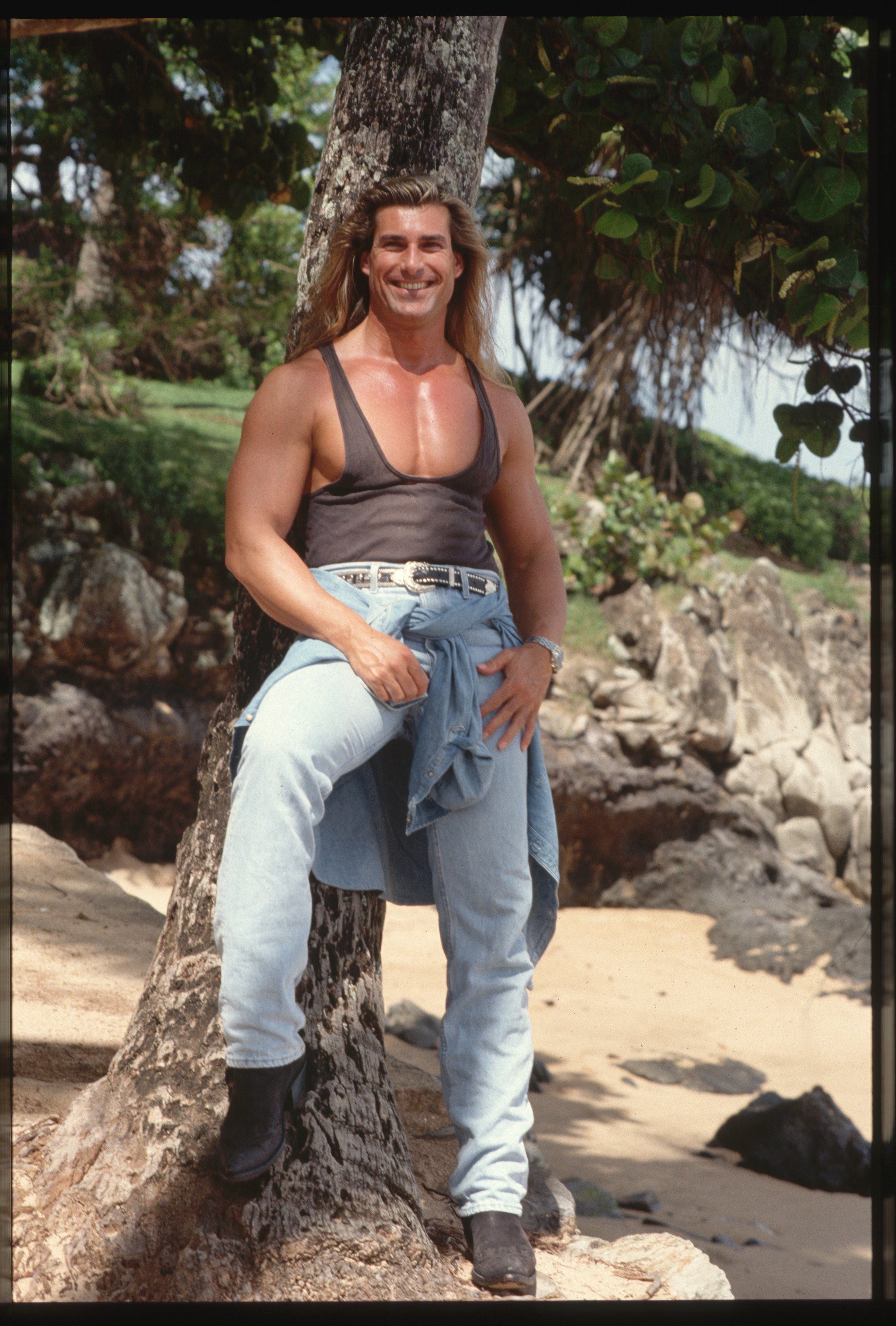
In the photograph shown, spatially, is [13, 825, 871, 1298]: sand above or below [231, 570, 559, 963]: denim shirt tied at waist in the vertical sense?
below

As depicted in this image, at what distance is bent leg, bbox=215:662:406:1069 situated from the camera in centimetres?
177

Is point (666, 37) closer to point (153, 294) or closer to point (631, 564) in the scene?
point (631, 564)

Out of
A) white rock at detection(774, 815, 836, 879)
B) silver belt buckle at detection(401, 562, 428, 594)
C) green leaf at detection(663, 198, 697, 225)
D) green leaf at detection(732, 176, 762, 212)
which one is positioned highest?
green leaf at detection(732, 176, 762, 212)

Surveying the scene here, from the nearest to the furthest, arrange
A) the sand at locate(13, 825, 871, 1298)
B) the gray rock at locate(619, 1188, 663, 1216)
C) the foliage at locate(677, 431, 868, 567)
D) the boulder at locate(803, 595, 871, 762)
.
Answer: the sand at locate(13, 825, 871, 1298) < the gray rock at locate(619, 1188, 663, 1216) < the boulder at locate(803, 595, 871, 762) < the foliage at locate(677, 431, 868, 567)

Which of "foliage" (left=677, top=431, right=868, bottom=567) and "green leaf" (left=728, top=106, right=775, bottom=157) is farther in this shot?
"foliage" (left=677, top=431, right=868, bottom=567)

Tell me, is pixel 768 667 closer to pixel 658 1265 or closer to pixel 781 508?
pixel 781 508

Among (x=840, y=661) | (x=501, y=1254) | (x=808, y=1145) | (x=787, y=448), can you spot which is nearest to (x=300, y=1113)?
(x=501, y=1254)

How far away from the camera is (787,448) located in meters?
2.76

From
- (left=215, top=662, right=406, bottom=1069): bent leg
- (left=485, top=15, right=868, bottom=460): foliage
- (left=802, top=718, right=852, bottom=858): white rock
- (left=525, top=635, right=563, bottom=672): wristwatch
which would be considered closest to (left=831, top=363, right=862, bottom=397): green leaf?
(left=485, top=15, right=868, bottom=460): foliage

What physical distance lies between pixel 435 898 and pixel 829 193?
1.75 meters

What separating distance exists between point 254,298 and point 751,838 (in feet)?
19.9

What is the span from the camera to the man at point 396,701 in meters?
1.81

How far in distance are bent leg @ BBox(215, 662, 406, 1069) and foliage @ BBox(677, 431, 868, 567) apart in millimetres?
10118

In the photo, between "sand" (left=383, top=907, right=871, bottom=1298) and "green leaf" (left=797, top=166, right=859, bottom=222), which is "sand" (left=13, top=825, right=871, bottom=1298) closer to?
"sand" (left=383, top=907, right=871, bottom=1298)
